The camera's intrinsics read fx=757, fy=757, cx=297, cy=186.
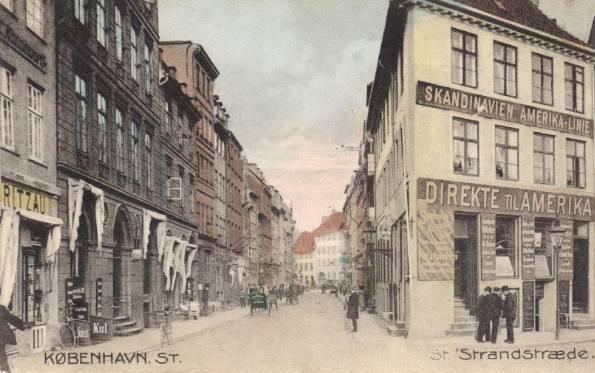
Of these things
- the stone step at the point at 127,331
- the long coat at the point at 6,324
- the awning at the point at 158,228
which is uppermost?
the awning at the point at 158,228

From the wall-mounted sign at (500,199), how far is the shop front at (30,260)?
19.7ft

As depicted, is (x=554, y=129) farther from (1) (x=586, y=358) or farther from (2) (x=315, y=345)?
(2) (x=315, y=345)

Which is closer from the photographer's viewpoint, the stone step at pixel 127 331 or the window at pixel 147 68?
the stone step at pixel 127 331

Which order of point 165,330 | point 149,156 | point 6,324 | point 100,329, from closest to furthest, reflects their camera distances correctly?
point 6,324 < point 100,329 < point 165,330 < point 149,156

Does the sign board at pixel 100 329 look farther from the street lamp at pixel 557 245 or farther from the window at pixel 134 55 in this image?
the street lamp at pixel 557 245

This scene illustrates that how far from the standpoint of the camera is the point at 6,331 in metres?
8.83

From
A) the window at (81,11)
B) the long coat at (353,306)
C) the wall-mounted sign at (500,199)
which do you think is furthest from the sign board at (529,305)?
the window at (81,11)

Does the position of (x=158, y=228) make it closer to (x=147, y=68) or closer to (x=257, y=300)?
(x=147, y=68)

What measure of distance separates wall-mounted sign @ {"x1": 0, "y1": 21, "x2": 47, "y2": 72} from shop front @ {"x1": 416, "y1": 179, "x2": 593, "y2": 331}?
20.7 feet

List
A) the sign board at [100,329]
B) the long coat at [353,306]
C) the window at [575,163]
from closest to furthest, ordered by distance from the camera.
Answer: the sign board at [100,329], the window at [575,163], the long coat at [353,306]

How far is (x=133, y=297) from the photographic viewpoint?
12.3 metres

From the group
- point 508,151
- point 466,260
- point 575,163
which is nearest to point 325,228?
point 466,260

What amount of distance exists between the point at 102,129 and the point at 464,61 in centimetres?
584

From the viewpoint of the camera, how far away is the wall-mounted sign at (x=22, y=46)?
8758 millimetres
